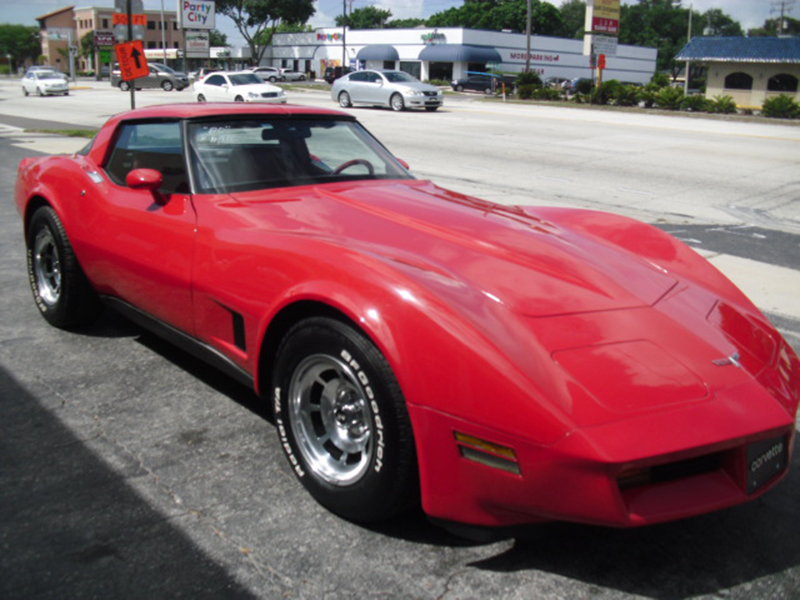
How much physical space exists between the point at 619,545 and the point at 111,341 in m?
3.27

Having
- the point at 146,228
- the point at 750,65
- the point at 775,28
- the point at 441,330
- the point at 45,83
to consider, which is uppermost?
the point at 775,28

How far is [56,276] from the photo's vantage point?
4.88 m

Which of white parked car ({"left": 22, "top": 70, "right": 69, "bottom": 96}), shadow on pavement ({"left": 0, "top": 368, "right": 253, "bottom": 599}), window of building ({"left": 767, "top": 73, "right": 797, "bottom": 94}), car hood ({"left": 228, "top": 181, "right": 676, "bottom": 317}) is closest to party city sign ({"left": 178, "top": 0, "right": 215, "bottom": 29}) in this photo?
white parked car ({"left": 22, "top": 70, "right": 69, "bottom": 96})

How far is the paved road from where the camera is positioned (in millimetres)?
2434

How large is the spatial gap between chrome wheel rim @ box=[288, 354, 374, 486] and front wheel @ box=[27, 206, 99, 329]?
2285 mm

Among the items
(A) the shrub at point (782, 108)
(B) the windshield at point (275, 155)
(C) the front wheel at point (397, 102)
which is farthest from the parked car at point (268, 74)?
(B) the windshield at point (275, 155)

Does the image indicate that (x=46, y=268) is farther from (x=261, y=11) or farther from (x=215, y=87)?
(x=261, y=11)

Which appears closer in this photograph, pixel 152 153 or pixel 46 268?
pixel 152 153

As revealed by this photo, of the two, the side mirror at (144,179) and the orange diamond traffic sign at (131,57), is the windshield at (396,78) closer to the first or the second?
the orange diamond traffic sign at (131,57)

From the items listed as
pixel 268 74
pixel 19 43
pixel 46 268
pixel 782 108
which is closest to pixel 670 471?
pixel 46 268

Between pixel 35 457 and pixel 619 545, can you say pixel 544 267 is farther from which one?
pixel 35 457

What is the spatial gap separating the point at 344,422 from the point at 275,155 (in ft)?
5.59

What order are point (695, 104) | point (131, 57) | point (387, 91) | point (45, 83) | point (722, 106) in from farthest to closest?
point (45, 83) < point (695, 104) < point (722, 106) < point (387, 91) < point (131, 57)

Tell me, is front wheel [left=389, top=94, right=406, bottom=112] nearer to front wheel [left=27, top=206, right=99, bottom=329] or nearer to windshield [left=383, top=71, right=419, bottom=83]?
windshield [left=383, top=71, right=419, bottom=83]
